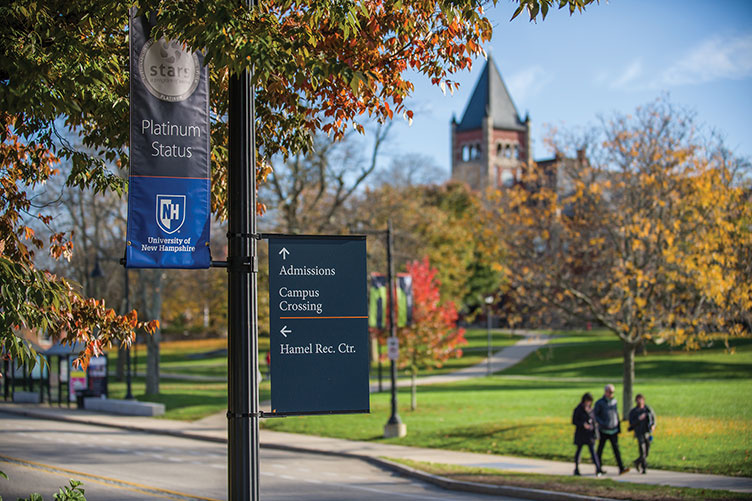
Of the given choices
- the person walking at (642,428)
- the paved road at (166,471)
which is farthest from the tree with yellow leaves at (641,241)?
the paved road at (166,471)

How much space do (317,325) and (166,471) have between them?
510 inches

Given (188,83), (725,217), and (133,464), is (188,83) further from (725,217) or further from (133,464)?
(725,217)

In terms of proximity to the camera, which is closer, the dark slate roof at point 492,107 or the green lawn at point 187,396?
the green lawn at point 187,396

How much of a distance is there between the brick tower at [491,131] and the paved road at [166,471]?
8832cm

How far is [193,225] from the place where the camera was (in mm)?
5727

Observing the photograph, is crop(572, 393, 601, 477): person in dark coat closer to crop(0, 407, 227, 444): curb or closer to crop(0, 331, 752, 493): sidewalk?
crop(0, 331, 752, 493): sidewalk

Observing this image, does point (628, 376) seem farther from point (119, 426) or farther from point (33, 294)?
point (33, 294)

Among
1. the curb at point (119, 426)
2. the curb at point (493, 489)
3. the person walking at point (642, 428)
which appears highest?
the person walking at point (642, 428)

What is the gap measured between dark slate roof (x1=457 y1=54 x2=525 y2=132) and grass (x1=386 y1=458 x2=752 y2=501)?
96270 millimetres

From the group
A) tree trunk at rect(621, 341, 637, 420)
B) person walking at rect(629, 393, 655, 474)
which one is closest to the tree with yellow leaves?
tree trunk at rect(621, 341, 637, 420)

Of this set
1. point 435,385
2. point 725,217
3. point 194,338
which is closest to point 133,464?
point 725,217

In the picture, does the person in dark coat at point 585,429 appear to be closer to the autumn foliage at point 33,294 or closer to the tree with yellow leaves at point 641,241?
the tree with yellow leaves at point 641,241

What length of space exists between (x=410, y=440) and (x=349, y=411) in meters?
17.5

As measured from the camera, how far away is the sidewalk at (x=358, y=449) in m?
15.7
